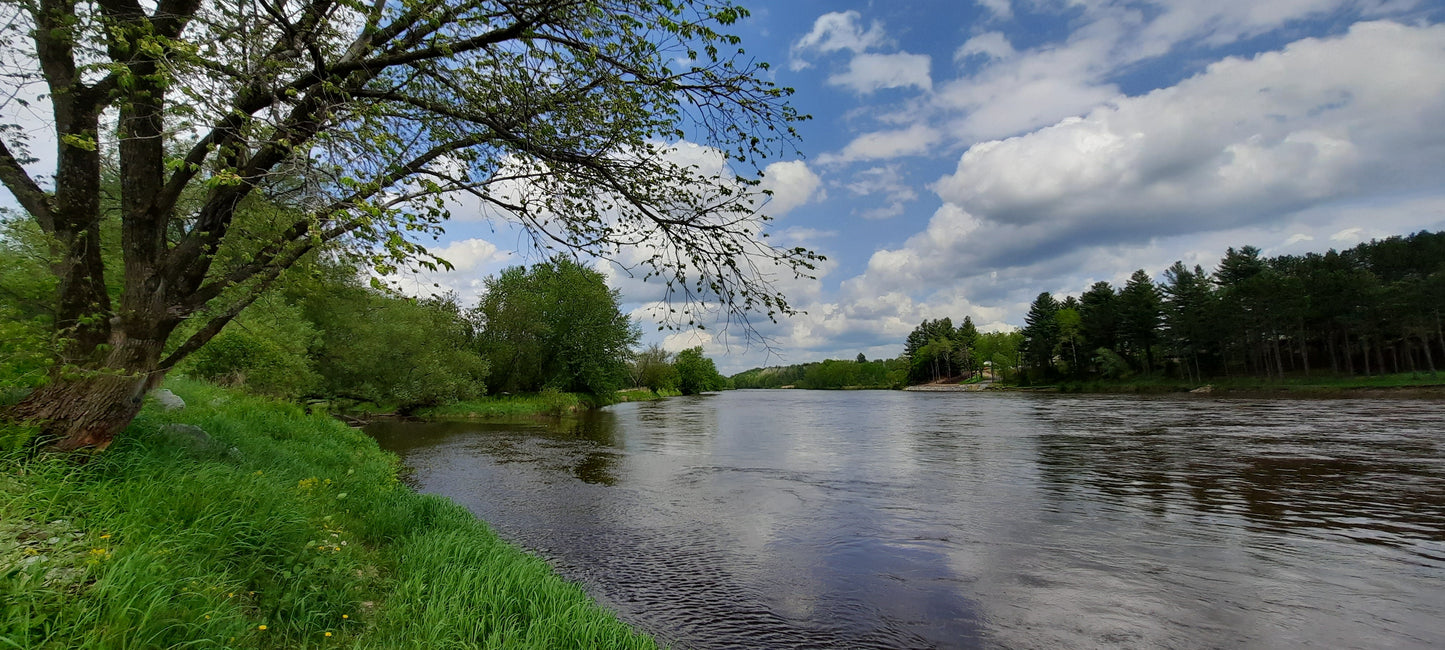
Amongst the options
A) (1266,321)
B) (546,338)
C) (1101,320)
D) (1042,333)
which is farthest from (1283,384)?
(546,338)

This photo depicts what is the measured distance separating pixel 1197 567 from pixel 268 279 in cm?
1177

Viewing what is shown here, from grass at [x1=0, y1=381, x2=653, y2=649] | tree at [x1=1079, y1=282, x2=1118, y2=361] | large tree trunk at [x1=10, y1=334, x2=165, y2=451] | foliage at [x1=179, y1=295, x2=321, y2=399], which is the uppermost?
tree at [x1=1079, y1=282, x2=1118, y2=361]

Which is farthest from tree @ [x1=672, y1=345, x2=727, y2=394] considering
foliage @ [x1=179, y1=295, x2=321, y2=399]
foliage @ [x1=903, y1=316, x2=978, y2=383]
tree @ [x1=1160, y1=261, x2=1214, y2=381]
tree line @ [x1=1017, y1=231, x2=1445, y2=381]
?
foliage @ [x1=179, y1=295, x2=321, y2=399]

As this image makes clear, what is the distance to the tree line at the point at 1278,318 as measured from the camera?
47344 millimetres

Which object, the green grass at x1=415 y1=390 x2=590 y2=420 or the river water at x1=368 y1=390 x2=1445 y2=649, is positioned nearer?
the river water at x1=368 y1=390 x2=1445 y2=649

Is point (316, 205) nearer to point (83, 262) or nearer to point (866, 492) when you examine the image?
point (83, 262)

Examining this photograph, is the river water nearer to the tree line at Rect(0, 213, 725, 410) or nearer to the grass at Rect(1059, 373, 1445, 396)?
the tree line at Rect(0, 213, 725, 410)

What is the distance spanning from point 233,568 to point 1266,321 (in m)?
72.1

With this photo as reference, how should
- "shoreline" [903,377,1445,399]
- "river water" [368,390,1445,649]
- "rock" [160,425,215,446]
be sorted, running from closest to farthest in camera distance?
"rock" [160,425,215,446]
"river water" [368,390,1445,649]
"shoreline" [903,377,1445,399]

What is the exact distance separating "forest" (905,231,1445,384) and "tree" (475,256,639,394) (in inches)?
2251

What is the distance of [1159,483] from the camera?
13.9m

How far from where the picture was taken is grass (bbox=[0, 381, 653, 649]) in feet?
10.0

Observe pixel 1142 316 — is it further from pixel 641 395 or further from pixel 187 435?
pixel 187 435

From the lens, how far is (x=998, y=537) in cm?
980
